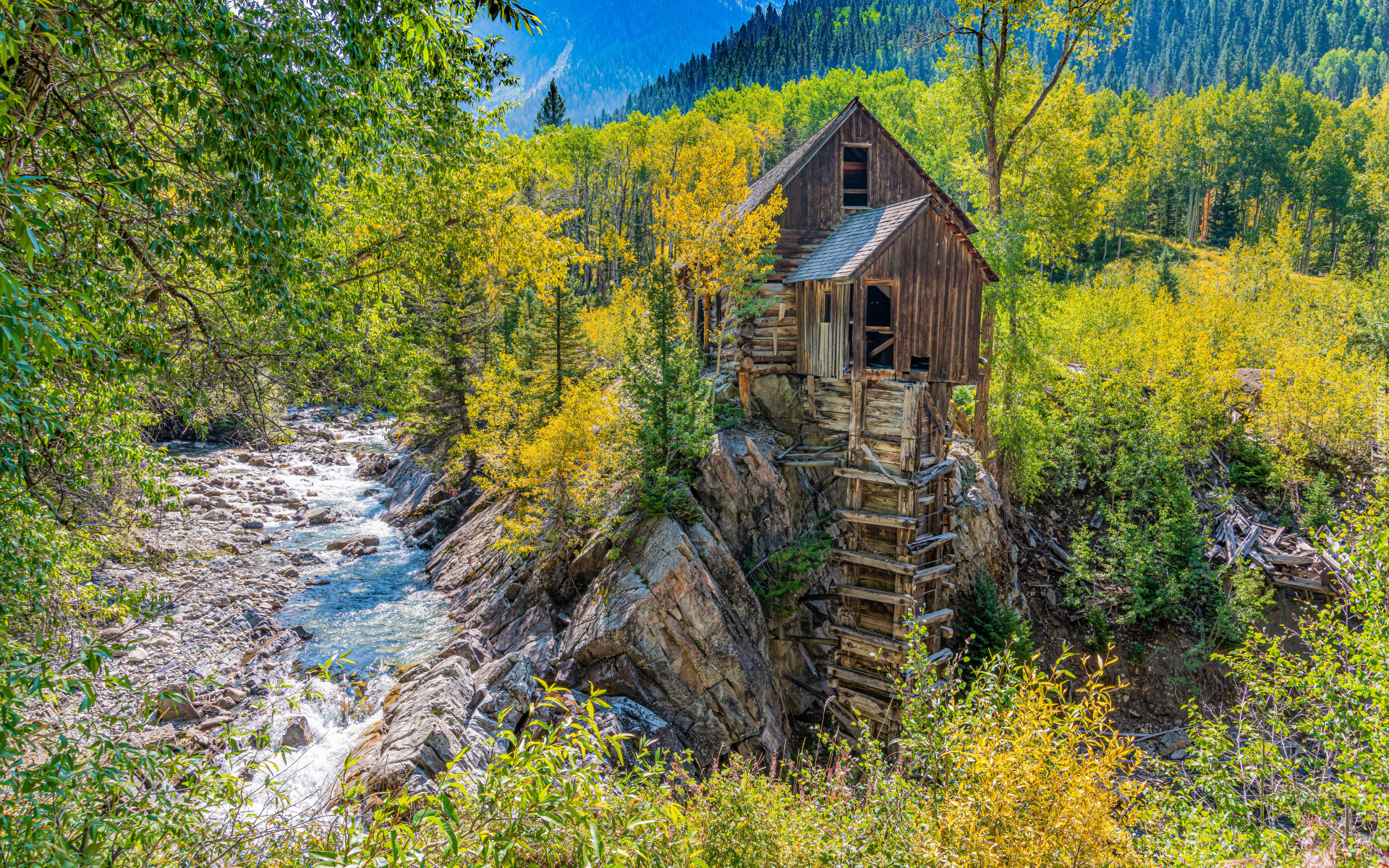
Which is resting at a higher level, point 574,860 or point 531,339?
point 531,339

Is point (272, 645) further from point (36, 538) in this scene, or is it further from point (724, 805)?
point (724, 805)

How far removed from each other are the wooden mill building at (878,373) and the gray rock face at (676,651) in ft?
10.7

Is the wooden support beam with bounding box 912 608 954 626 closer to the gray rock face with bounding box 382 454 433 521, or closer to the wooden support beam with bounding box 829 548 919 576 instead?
the wooden support beam with bounding box 829 548 919 576

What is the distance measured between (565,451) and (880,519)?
7.51m

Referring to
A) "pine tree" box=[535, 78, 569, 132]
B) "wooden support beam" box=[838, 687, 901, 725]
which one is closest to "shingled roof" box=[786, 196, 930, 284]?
"wooden support beam" box=[838, 687, 901, 725]

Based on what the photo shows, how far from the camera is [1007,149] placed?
20938mm

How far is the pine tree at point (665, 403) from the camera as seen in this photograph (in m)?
13.9

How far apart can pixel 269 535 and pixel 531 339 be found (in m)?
11.9

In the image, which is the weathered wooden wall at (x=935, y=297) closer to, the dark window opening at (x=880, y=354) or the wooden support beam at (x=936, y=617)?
the dark window opening at (x=880, y=354)

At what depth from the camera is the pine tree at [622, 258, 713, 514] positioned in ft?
45.5

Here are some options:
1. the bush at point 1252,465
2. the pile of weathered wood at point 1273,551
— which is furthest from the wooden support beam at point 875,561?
the bush at point 1252,465

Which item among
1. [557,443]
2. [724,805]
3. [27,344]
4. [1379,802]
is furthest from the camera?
[557,443]

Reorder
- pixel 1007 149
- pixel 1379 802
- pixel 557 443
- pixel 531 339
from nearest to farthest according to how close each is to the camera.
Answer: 1. pixel 1379 802
2. pixel 557 443
3. pixel 531 339
4. pixel 1007 149

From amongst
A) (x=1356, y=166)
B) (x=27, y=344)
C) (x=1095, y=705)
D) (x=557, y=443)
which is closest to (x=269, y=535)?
(x=557, y=443)
